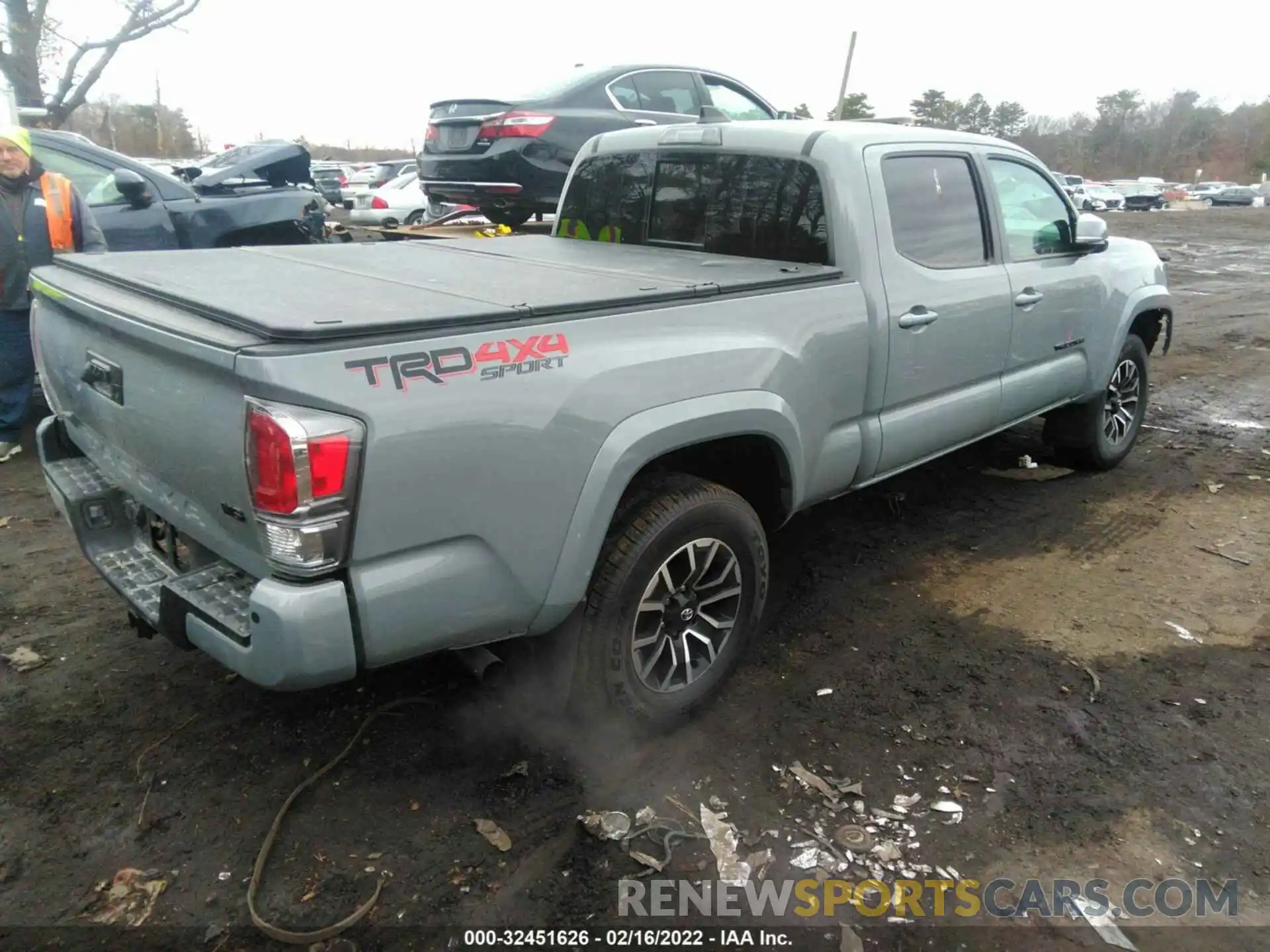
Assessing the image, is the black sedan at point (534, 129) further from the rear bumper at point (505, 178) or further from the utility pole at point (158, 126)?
the utility pole at point (158, 126)

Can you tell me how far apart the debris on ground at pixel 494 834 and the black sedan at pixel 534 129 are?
6.18 m

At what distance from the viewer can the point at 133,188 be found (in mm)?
6363

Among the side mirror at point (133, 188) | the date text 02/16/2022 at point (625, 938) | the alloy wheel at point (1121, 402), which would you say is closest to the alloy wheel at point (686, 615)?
the date text 02/16/2022 at point (625, 938)

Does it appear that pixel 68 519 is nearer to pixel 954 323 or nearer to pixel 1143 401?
pixel 954 323

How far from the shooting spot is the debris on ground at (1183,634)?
12.3ft

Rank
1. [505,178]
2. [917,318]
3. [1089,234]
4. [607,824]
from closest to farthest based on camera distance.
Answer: [607,824]
[917,318]
[1089,234]
[505,178]

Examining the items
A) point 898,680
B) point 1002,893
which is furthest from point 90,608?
point 1002,893

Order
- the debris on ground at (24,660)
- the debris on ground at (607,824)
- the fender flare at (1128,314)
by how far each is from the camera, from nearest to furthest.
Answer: the debris on ground at (607,824) → the debris on ground at (24,660) → the fender flare at (1128,314)

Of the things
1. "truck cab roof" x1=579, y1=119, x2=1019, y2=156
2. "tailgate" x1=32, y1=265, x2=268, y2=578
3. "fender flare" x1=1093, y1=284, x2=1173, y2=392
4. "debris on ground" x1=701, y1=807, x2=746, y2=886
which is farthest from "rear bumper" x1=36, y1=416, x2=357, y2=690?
"fender flare" x1=1093, y1=284, x2=1173, y2=392

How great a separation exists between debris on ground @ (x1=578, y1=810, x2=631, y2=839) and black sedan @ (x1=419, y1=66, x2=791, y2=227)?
617cm

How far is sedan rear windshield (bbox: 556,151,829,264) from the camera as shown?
3609mm

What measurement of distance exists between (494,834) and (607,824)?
0.33m

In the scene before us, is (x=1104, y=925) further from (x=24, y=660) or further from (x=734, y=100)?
(x=734, y=100)

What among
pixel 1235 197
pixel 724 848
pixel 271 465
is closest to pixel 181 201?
pixel 271 465
